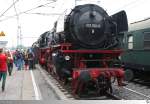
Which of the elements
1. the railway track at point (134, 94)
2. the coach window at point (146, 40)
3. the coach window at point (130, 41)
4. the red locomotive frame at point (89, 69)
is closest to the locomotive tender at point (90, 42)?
the red locomotive frame at point (89, 69)

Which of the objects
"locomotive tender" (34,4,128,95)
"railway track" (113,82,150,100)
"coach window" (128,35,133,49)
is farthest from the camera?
"coach window" (128,35,133,49)

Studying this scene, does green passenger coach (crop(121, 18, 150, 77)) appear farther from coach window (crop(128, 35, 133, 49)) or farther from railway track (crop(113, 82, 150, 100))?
railway track (crop(113, 82, 150, 100))

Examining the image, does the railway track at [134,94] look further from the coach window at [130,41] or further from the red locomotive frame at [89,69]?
the coach window at [130,41]

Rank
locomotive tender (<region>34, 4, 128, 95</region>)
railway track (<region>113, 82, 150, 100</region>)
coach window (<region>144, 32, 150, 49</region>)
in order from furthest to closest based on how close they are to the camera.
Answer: coach window (<region>144, 32, 150, 49</region>), locomotive tender (<region>34, 4, 128, 95</region>), railway track (<region>113, 82, 150, 100</region>)

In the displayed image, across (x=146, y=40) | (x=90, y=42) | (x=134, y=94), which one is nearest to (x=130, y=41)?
(x=146, y=40)

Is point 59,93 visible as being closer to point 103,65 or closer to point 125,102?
point 103,65

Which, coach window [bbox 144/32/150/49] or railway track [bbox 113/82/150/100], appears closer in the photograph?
railway track [bbox 113/82/150/100]

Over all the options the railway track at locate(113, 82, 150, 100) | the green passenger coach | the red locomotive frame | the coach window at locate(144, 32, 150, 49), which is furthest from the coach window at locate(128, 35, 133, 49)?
the red locomotive frame

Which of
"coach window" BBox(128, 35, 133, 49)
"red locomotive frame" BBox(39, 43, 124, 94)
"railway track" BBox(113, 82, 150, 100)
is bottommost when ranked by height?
"railway track" BBox(113, 82, 150, 100)

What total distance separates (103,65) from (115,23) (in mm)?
1745

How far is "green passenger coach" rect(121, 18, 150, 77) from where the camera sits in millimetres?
17641

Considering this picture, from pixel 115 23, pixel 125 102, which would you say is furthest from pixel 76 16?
pixel 125 102

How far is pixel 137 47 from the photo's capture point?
1867 centimetres

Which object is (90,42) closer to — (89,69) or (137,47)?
(89,69)
